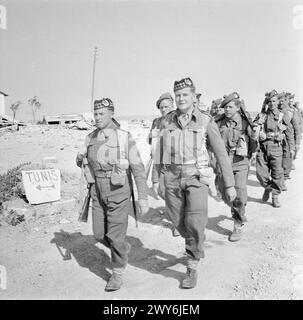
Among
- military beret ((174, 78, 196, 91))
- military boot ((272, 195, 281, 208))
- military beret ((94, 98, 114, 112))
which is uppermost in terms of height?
military beret ((174, 78, 196, 91))

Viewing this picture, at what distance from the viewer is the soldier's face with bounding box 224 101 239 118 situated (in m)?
5.67

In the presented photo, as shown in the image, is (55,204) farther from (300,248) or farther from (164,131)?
(300,248)

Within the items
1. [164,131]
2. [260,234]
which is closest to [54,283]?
[164,131]

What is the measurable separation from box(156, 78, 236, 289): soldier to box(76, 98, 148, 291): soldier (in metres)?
0.39

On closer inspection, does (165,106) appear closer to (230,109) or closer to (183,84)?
(230,109)

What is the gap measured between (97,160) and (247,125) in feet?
8.93

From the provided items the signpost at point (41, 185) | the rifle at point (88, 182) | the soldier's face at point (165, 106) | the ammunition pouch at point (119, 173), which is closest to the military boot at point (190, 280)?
the ammunition pouch at point (119, 173)

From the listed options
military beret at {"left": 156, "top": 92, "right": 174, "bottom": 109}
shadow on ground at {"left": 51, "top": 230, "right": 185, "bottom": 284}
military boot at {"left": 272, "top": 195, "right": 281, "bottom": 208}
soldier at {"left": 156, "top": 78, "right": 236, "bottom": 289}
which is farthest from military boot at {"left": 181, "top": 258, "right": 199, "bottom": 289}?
military boot at {"left": 272, "top": 195, "right": 281, "bottom": 208}

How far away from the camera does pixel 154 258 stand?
5.13 meters

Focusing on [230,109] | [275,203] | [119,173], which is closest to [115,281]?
[119,173]

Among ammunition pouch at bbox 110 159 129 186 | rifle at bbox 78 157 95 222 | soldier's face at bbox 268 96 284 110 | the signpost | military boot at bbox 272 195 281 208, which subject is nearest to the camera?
ammunition pouch at bbox 110 159 129 186

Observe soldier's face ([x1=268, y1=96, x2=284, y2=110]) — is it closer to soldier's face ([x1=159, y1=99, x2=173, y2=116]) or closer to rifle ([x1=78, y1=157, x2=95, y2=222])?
soldier's face ([x1=159, y1=99, x2=173, y2=116])

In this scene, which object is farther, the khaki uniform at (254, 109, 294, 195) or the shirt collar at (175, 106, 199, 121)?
the khaki uniform at (254, 109, 294, 195)

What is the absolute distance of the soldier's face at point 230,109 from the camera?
567 cm
